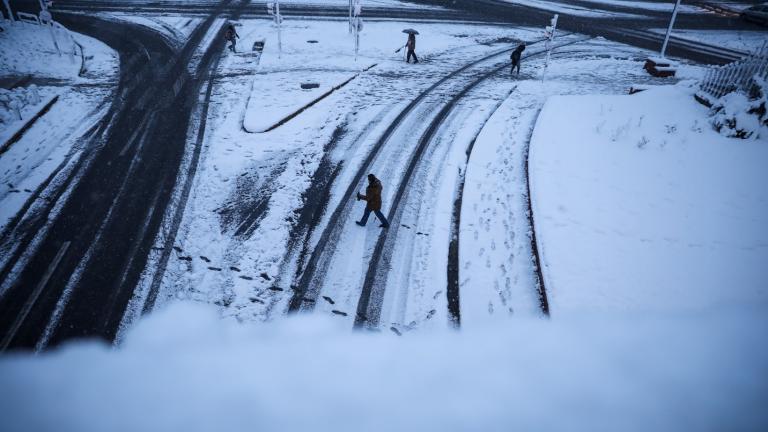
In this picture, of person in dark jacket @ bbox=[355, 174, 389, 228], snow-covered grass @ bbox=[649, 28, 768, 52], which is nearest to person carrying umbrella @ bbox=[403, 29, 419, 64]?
person in dark jacket @ bbox=[355, 174, 389, 228]

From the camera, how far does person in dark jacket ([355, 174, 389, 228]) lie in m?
7.64

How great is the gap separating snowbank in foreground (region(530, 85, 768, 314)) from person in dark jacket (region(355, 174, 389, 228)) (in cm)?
324

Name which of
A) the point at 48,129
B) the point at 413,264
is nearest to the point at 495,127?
the point at 413,264

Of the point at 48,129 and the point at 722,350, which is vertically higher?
the point at 722,350

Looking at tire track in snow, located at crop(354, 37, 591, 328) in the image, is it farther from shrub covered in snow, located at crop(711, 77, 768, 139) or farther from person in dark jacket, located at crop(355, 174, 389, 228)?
shrub covered in snow, located at crop(711, 77, 768, 139)

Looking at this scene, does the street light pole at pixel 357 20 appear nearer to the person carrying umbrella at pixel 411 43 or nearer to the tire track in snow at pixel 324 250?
the person carrying umbrella at pixel 411 43

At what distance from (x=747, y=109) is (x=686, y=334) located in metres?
11.6

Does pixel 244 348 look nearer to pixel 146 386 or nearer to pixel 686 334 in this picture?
pixel 146 386

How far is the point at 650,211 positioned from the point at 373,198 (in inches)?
225

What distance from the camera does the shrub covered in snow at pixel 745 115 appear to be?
9914 mm

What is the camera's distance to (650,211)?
7.98 metres

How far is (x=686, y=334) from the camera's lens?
91.6 inches

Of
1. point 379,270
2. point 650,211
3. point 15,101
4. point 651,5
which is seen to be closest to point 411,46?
point 650,211

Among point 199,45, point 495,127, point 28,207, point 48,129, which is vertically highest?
point 199,45
